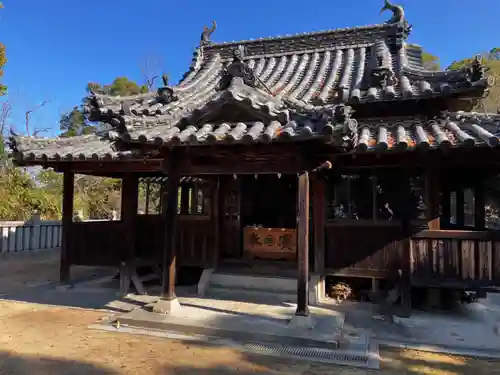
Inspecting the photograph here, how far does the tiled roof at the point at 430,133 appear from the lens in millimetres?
6238

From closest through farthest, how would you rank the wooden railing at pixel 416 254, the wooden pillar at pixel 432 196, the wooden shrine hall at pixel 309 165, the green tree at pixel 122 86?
the wooden shrine hall at pixel 309 165, the wooden railing at pixel 416 254, the wooden pillar at pixel 432 196, the green tree at pixel 122 86

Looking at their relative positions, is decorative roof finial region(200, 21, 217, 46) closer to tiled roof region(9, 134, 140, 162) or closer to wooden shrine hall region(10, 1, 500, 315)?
wooden shrine hall region(10, 1, 500, 315)

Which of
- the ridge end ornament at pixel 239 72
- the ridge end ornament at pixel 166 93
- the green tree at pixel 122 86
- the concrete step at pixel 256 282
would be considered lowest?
the concrete step at pixel 256 282

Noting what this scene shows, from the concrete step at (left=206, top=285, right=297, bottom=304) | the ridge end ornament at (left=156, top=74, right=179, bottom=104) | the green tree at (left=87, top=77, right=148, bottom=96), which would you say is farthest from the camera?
the green tree at (left=87, top=77, right=148, bottom=96)

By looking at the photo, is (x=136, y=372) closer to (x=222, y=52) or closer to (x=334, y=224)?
(x=334, y=224)

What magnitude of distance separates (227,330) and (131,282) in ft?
13.9

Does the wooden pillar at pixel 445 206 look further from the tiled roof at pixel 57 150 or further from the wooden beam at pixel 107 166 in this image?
the tiled roof at pixel 57 150

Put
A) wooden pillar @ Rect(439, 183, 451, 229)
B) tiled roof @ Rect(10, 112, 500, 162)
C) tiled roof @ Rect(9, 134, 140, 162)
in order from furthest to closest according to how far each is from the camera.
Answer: wooden pillar @ Rect(439, 183, 451, 229) < tiled roof @ Rect(9, 134, 140, 162) < tiled roof @ Rect(10, 112, 500, 162)

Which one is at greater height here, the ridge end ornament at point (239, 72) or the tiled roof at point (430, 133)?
the ridge end ornament at point (239, 72)

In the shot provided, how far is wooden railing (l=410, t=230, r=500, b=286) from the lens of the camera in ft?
23.1

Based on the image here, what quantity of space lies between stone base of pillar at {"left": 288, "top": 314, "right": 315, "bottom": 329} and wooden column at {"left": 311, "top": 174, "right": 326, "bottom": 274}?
2044 mm

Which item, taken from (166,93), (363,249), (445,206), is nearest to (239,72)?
(166,93)

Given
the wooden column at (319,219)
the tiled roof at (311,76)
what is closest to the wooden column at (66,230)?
the tiled roof at (311,76)

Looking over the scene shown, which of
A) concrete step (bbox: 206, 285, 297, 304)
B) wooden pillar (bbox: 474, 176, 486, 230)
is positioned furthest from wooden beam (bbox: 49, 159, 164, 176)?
wooden pillar (bbox: 474, 176, 486, 230)
